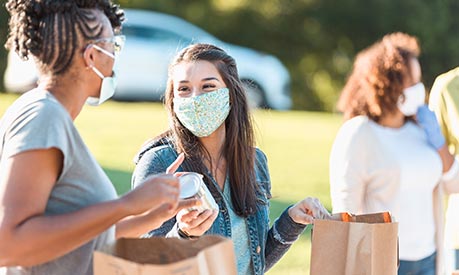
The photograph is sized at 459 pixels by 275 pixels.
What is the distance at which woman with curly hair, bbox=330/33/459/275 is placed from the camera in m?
5.06

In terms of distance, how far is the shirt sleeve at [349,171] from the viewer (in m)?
4.99

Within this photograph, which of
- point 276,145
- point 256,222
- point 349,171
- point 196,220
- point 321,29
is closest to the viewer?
point 196,220

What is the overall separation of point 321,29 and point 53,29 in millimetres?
25633

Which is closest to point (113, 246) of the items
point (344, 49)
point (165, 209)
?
point (165, 209)

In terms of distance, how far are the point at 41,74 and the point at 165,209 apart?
47 cm

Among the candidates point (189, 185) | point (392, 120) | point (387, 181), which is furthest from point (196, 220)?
point (392, 120)

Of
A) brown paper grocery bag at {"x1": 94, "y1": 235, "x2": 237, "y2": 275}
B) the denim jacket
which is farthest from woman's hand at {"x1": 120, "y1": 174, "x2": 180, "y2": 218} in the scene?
the denim jacket

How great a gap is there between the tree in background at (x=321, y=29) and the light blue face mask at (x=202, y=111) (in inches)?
890

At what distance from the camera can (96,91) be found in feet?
8.89

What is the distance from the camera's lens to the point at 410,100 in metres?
5.21

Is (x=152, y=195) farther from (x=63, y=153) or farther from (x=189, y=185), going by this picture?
(x=189, y=185)

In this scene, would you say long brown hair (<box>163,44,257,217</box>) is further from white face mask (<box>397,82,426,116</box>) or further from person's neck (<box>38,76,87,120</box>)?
white face mask (<box>397,82,426,116</box>)

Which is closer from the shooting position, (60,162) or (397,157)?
(60,162)

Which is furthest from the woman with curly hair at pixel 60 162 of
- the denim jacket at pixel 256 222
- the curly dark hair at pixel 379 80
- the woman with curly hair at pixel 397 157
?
the curly dark hair at pixel 379 80
